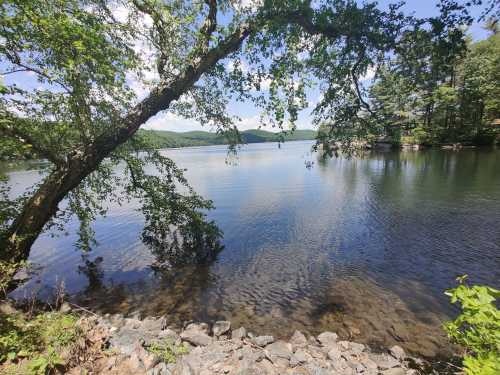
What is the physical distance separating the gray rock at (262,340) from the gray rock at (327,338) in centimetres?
139

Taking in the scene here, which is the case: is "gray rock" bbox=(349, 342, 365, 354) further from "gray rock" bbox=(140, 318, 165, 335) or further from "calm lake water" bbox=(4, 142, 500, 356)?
"gray rock" bbox=(140, 318, 165, 335)

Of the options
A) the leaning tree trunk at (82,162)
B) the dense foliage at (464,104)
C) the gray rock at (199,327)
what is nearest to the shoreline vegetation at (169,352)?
the gray rock at (199,327)

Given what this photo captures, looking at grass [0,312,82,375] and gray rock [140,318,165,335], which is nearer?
grass [0,312,82,375]

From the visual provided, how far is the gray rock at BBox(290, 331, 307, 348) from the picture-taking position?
6280mm

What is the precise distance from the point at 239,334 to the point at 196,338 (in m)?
1.21

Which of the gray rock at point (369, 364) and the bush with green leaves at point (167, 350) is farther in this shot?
the gray rock at point (369, 364)

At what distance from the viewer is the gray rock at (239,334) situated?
664 centimetres

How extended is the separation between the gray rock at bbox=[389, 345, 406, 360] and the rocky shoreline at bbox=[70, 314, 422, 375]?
2cm

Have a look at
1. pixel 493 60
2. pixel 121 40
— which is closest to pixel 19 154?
pixel 121 40

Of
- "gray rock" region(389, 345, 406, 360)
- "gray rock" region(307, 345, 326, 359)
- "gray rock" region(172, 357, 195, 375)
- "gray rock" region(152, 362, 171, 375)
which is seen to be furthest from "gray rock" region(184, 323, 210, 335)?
"gray rock" region(389, 345, 406, 360)

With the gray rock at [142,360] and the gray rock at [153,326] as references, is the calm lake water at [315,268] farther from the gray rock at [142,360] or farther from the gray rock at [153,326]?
the gray rock at [142,360]

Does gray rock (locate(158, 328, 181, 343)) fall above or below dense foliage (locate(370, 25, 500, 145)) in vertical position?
below

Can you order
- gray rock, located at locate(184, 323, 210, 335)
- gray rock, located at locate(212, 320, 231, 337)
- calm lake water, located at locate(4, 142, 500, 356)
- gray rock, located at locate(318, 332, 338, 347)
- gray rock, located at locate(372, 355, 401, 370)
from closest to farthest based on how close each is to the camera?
1. gray rock, located at locate(372, 355, 401, 370)
2. gray rock, located at locate(318, 332, 338, 347)
3. gray rock, located at locate(212, 320, 231, 337)
4. gray rock, located at locate(184, 323, 210, 335)
5. calm lake water, located at locate(4, 142, 500, 356)

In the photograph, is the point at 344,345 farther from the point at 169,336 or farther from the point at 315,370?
the point at 169,336
